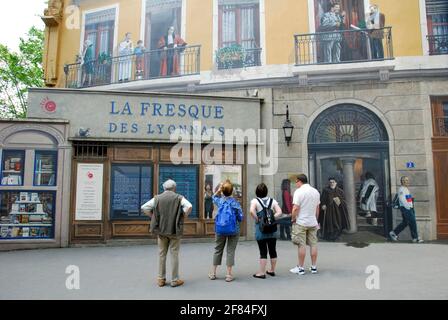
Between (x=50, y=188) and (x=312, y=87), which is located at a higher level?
(x=312, y=87)

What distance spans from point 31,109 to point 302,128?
25.6ft

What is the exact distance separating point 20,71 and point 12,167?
54.1 ft

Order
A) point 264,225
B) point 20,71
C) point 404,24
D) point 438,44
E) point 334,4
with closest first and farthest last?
point 264,225
point 438,44
point 404,24
point 334,4
point 20,71

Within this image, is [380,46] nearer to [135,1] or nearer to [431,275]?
[431,275]

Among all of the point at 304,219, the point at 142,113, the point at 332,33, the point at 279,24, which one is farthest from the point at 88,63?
the point at 304,219

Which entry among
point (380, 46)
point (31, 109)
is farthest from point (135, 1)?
point (380, 46)

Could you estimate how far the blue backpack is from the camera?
5852mm

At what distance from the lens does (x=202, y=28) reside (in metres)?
12.2

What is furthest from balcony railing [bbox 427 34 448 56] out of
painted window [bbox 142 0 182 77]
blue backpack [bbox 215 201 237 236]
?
blue backpack [bbox 215 201 237 236]

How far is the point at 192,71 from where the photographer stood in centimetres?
1214

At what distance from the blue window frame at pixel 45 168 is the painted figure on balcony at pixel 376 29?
9649 mm

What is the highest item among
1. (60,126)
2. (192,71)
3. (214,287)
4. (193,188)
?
(192,71)

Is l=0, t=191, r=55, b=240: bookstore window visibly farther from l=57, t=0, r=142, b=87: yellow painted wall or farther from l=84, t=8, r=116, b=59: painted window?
l=84, t=8, r=116, b=59: painted window

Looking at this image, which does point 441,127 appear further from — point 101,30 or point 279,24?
point 101,30
